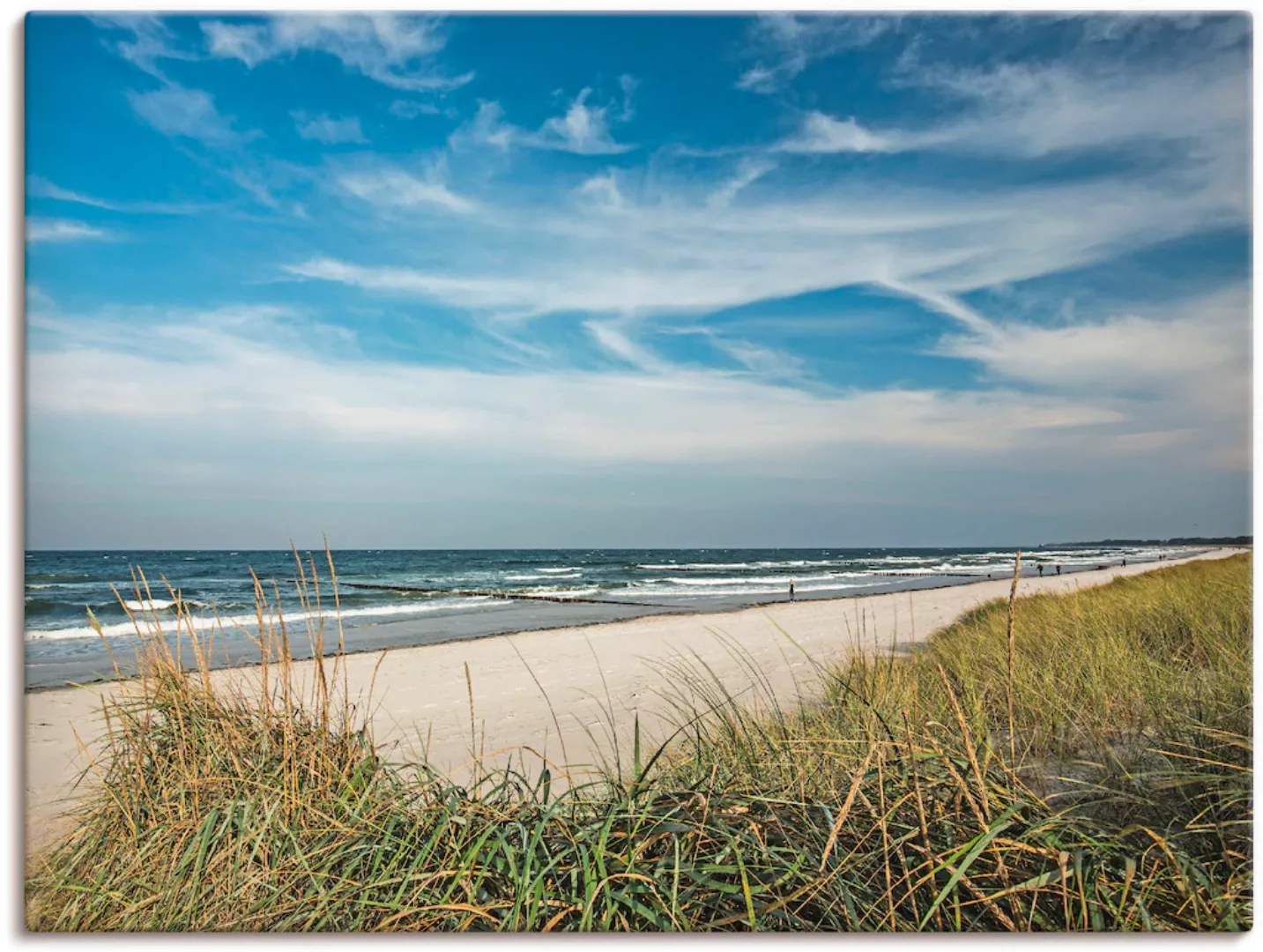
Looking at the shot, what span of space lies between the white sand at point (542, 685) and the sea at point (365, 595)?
0.32m

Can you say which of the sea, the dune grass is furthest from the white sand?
the sea

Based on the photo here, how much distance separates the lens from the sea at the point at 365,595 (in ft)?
10.1

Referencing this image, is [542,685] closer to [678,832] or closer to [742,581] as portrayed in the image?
[678,832]

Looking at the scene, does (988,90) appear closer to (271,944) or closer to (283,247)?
(283,247)

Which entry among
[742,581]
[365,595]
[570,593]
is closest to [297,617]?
[365,595]

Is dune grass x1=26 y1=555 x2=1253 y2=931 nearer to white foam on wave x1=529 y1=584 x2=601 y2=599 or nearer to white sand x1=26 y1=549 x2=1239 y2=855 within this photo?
white sand x1=26 y1=549 x2=1239 y2=855

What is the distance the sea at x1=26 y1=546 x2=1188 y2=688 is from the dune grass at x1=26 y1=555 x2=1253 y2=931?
0.40 m

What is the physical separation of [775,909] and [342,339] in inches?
110

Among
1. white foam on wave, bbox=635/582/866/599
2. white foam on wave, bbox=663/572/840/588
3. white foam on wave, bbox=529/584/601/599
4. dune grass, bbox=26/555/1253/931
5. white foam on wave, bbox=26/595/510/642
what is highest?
dune grass, bbox=26/555/1253/931

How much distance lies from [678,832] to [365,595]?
19411 mm

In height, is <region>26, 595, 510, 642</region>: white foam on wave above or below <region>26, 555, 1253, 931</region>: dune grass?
below

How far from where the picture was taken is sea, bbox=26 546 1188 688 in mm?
3066

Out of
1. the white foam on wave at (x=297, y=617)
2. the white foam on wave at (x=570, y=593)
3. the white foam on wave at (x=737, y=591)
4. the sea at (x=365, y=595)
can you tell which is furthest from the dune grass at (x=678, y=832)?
the white foam on wave at (x=570, y=593)

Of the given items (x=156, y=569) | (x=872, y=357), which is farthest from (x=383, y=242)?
(x=156, y=569)
